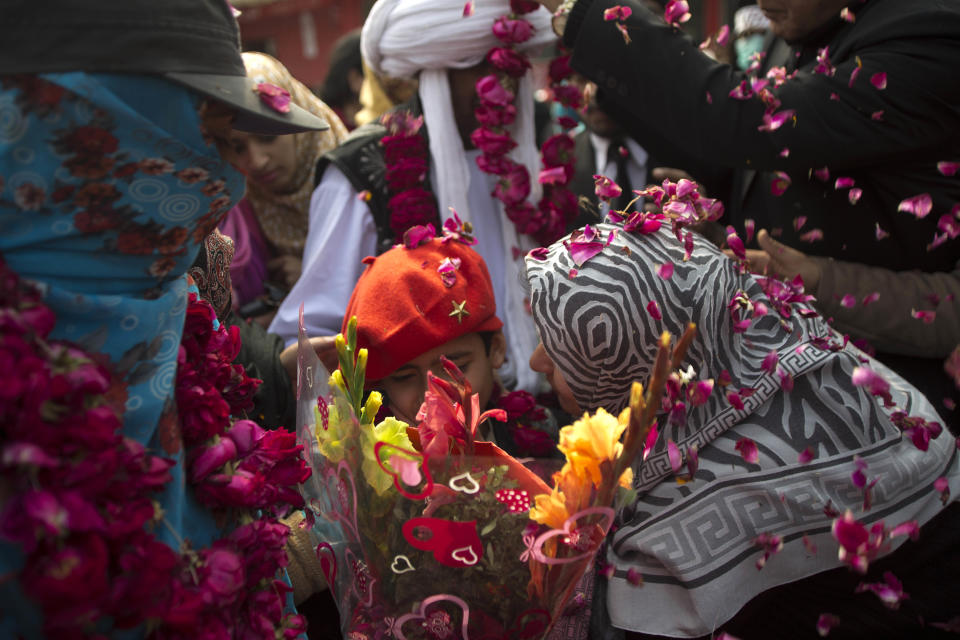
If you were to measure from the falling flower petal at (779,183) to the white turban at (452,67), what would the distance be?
0.84 metres

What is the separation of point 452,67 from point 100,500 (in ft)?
6.80

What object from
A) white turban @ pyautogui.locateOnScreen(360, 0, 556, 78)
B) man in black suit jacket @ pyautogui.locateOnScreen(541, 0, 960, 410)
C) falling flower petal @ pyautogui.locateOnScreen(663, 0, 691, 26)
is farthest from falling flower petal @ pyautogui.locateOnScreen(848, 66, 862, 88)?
white turban @ pyautogui.locateOnScreen(360, 0, 556, 78)

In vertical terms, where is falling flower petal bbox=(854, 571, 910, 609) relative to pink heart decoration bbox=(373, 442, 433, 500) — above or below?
below

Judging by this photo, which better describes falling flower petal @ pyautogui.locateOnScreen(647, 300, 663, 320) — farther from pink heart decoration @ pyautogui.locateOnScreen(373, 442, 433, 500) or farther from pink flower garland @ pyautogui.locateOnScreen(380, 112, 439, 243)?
pink flower garland @ pyautogui.locateOnScreen(380, 112, 439, 243)

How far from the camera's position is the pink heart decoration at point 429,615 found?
1244 mm

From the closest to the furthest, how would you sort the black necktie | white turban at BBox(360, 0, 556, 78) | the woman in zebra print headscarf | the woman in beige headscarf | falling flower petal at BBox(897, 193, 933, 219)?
the woman in zebra print headscarf
falling flower petal at BBox(897, 193, 933, 219)
white turban at BBox(360, 0, 556, 78)
the woman in beige headscarf
the black necktie

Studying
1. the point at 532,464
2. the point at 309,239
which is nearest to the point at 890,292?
the point at 532,464

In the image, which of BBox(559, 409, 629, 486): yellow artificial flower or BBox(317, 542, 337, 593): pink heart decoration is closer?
BBox(559, 409, 629, 486): yellow artificial flower

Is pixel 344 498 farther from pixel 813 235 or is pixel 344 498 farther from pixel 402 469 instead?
pixel 813 235

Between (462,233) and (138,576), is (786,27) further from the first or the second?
(138,576)

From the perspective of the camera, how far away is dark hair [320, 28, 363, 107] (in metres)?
5.07

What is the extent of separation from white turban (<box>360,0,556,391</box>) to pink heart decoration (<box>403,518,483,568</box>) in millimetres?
1336

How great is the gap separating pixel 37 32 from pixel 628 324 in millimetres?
Answer: 1168

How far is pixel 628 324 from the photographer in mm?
1580
